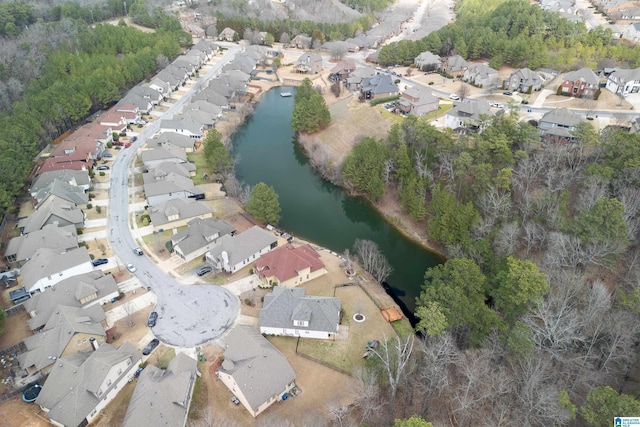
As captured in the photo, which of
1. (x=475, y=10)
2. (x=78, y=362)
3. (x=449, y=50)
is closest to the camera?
(x=78, y=362)

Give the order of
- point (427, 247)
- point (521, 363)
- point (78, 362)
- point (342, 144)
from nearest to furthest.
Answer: point (521, 363) → point (78, 362) → point (427, 247) → point (342, 144)

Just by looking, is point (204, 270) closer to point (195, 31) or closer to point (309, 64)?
point (309, 64)

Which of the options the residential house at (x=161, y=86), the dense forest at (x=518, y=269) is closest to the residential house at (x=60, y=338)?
the dense forest at (x=518, y=269)

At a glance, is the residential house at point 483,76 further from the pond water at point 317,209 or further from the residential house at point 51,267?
the residential house at point 51,267

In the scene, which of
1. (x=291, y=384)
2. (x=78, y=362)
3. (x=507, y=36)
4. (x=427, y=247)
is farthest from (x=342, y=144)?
(x=507, y=36)

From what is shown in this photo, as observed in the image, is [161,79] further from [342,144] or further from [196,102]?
[342,144]

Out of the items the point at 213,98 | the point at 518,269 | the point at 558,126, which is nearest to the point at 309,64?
the point at 213,98
